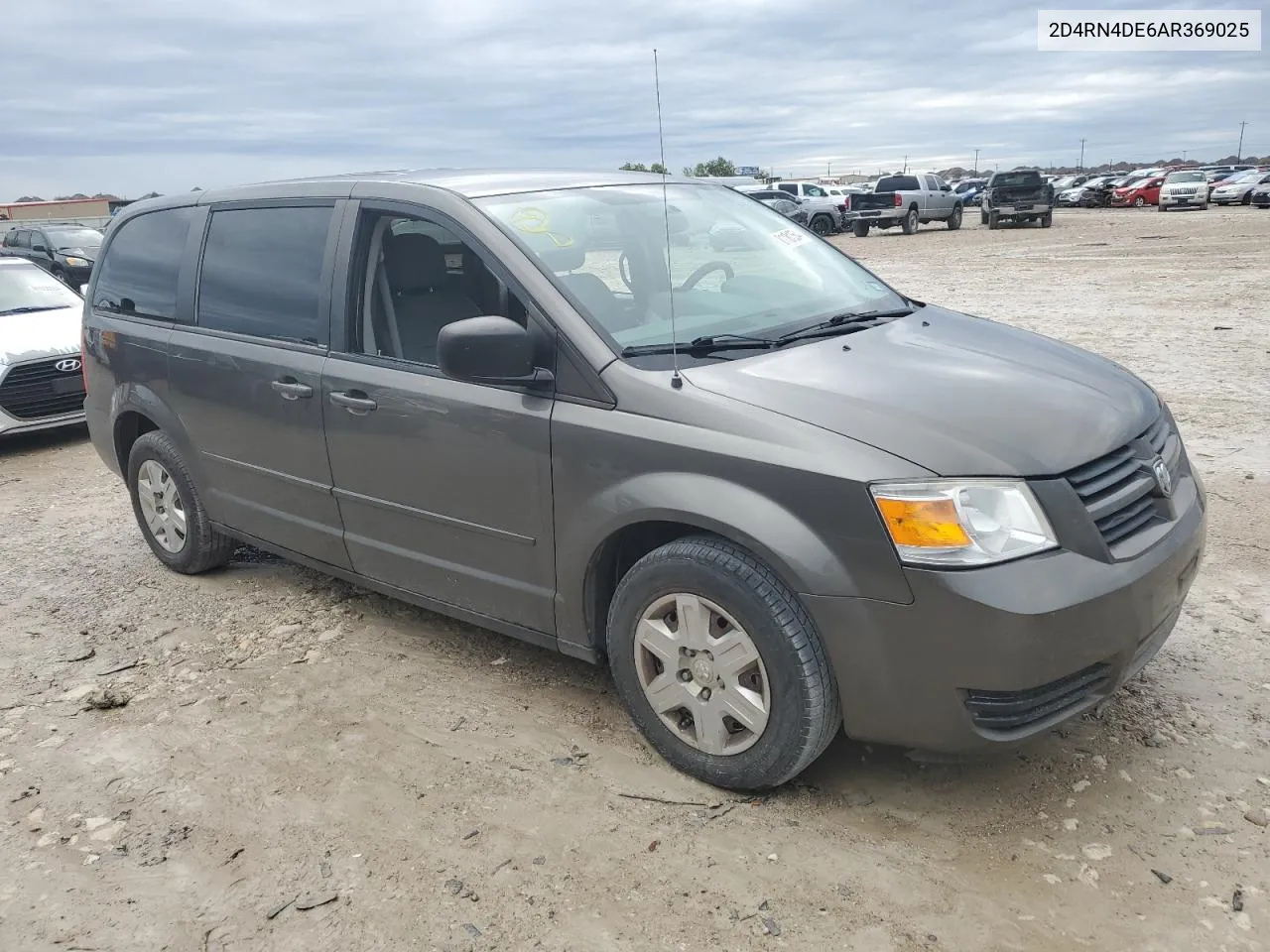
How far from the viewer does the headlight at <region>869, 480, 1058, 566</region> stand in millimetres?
2555

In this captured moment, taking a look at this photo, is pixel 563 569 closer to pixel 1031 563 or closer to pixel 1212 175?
pixel 1031 563

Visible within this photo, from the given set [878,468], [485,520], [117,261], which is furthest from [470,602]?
[117,261]

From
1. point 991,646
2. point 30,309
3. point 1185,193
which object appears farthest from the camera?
point 1185,193

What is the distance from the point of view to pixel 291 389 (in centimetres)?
401

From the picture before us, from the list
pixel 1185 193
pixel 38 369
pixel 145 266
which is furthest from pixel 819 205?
pixel 145 266

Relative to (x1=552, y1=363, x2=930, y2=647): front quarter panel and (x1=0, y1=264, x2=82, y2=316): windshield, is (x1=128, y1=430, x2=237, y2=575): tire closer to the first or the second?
(x1=552, y1=363, x2=930, y2=647): front quarter panel

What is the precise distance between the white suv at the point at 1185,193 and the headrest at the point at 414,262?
41.9 metres

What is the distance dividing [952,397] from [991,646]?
0.72 m

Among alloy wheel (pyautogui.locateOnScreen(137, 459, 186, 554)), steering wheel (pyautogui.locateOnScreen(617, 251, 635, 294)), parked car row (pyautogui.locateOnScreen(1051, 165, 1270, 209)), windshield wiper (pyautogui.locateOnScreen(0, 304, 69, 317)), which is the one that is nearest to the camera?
Result: steering wheel (pyautogui.locateOnScreen(617, 251, 635, 294))

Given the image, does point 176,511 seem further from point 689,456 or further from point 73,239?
point 73,239

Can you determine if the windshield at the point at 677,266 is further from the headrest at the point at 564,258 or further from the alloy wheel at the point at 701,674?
the alloy wheel at the point at 701,674

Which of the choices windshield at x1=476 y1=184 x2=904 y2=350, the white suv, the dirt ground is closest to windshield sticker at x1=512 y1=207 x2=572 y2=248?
windshield at x1=476 y1=184 x2=904 y2=350

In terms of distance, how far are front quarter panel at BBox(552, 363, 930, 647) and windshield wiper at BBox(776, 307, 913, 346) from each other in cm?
55

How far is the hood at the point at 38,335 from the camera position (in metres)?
8.19
